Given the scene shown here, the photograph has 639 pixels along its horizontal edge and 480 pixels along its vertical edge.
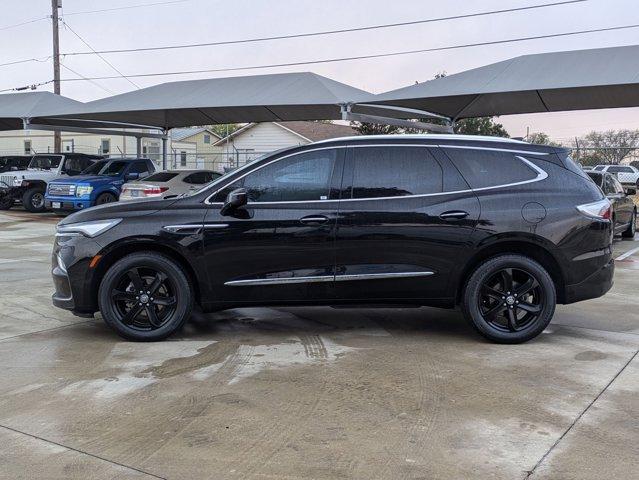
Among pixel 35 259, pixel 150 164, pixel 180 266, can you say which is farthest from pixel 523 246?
pixel 150 164

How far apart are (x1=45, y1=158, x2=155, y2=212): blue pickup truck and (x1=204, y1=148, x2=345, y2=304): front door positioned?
43.4 feet

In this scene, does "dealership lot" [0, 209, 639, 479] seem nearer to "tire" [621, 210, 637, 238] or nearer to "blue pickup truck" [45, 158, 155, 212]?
"tire" [621, 210, 637, 238]

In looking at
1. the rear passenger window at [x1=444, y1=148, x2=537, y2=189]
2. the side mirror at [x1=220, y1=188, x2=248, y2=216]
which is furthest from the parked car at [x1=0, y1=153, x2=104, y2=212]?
the rear passenger window at [x1=444, y1=148, x2=537, y2=189]

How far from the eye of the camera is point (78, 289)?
560 cm

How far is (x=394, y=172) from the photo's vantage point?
5.73 meters

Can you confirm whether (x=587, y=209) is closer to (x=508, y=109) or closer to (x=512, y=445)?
(x=512, y=445)

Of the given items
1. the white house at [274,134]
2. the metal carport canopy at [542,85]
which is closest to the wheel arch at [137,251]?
the metal carport canopy at [542,85]

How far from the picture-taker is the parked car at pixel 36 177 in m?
20.9

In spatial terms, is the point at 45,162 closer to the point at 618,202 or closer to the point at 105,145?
the point at 618,202

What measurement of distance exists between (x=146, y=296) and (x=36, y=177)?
1742 centimetres

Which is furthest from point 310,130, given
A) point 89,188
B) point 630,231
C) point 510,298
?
point 510,298

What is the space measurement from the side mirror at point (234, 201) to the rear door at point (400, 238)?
0.86 meters

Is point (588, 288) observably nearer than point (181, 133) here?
Yes

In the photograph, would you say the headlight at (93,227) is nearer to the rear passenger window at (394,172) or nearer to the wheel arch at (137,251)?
the wheel arch at (137,251)
